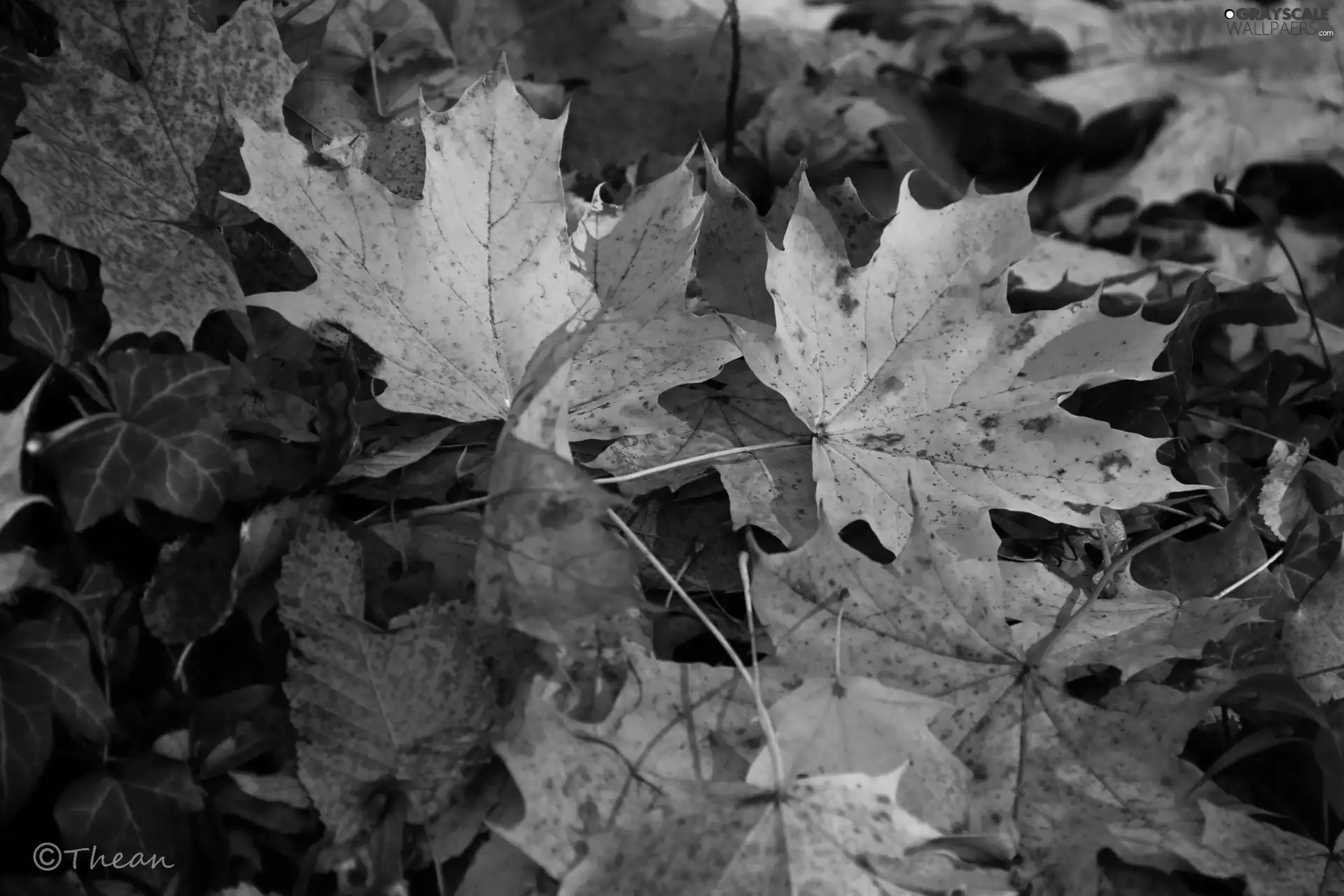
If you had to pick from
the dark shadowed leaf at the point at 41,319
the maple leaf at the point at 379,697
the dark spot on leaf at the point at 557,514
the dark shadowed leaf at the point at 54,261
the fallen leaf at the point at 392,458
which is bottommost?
the maple leaf at the point at 379,697

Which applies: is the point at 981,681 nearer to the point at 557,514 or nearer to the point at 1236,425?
Result: the point at 557,514

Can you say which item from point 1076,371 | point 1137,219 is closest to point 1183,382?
point 1076,371

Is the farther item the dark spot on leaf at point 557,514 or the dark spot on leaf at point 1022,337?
the dark spot on leaf at point 1022,337

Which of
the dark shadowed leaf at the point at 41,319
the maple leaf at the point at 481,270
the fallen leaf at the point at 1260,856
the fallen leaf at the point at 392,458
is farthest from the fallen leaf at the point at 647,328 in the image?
the fallen leaf at the point at 1260,856

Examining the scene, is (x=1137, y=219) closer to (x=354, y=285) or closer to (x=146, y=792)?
(x=354, y=285)

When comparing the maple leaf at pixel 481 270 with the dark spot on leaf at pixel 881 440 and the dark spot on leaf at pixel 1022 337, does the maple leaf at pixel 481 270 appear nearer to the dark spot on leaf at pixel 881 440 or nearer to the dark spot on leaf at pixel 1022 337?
the dark spot on leaf at pixel 881 440

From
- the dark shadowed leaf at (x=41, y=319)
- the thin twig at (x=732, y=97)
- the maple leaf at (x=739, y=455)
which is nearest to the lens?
the dark shadowed leaf at (x=41, y=319)

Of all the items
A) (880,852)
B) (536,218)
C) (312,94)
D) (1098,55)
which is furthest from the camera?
(1098,55)
